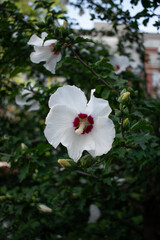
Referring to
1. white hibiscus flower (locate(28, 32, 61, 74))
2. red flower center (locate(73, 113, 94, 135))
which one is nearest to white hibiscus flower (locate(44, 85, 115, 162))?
red flower center (locate(73, 113, 94, 135))

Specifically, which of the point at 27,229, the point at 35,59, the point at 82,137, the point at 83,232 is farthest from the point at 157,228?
the point at 35,59

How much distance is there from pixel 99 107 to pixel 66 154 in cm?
52

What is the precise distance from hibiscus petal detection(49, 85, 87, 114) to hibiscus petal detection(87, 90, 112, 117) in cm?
6

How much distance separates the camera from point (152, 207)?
280cm

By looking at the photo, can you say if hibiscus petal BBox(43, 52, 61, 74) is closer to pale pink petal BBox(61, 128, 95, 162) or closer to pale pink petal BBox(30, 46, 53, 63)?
pale pink petal BBox(30, 46, 53, 63)

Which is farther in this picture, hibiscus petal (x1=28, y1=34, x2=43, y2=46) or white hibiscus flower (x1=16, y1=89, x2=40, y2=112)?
white hibiscus flower (x1=16, y1=89, x2=40, y2=112)

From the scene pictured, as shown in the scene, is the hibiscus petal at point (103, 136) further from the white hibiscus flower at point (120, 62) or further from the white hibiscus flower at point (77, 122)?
the white hibiscus flower at point (120, 62)

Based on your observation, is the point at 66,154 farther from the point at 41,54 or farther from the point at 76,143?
the point at 41,54

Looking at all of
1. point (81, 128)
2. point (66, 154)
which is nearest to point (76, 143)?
point (81, 128)

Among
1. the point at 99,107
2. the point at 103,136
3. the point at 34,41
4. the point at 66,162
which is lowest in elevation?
the point at 66,162

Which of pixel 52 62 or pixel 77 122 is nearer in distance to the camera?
pixel 77 122

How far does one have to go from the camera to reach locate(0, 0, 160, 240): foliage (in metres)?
1.38

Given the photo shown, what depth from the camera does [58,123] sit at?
3.72 ft

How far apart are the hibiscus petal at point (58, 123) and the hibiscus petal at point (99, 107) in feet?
0.36
